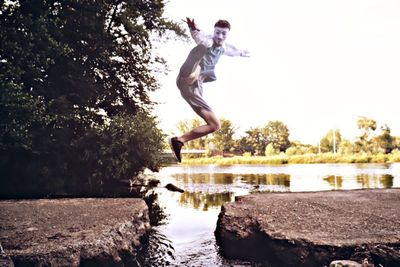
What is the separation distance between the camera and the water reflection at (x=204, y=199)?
5.57m

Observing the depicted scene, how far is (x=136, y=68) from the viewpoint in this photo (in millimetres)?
8508

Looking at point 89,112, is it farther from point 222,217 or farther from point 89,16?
→ point 222,217

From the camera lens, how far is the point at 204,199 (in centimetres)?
623

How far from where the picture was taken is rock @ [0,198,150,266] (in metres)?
2.58

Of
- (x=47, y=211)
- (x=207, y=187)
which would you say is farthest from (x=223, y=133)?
(x=47, y=211)

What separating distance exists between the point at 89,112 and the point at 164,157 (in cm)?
185

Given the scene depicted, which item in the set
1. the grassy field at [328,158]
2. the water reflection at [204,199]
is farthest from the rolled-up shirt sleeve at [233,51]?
the grassy field at [328,158]

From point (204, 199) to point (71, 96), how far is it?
3659 mm

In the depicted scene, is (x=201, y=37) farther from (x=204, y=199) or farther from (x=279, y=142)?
(x=279, y=142)

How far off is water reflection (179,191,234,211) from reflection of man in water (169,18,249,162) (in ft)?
3.66

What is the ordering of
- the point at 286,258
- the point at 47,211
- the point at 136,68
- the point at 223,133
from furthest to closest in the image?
the point at 223,133 → the point at 136,68 → the point at 47,211 → the point at 286,258

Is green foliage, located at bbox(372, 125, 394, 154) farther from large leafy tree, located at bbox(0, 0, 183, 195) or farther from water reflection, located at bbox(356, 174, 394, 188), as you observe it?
large leafy tree, located at bbox(0, 0, 183, 195)

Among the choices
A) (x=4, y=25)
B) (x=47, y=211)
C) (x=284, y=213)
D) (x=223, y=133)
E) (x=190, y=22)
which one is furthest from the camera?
(x=223, y=133)

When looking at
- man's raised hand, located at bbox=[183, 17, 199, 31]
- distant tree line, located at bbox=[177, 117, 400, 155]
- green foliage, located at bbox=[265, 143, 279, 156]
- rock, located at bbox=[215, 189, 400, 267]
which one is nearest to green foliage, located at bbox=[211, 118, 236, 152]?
distant tree line, located at bbox=[177, 117, 400, 155]
